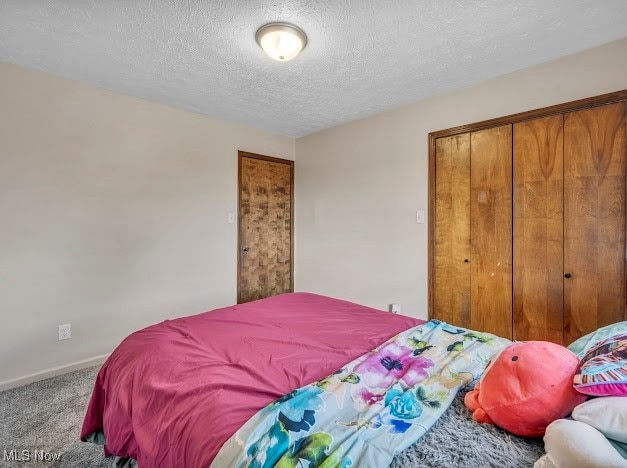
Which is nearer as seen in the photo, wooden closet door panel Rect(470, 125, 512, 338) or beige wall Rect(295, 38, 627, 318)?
beige wall Rect(295, 38, 627, 318)

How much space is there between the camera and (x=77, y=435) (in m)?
1.69

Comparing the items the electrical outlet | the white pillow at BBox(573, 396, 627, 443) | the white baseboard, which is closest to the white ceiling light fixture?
the white pillow at BBox(573, 396, 627, 443)

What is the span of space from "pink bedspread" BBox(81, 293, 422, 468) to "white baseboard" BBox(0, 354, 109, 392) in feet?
4.21

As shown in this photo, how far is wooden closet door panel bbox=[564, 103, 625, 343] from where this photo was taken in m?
1.93

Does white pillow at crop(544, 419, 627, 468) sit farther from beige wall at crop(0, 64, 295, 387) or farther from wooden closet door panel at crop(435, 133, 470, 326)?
beige wall at crop(0, 64, 295, 387)

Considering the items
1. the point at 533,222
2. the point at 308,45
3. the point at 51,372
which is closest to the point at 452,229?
the point at 533,222

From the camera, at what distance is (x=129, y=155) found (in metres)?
2.70

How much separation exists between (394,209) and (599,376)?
2.36 m

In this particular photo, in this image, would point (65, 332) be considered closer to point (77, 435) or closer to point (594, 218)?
point (77, 435)

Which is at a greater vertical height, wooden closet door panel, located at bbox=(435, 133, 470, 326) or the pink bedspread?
wooden closet door panel, located at bbox=(435, 133, 470, 326)

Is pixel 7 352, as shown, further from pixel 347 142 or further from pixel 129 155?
pixel 347 142

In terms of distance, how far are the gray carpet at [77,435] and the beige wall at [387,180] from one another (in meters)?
2.04

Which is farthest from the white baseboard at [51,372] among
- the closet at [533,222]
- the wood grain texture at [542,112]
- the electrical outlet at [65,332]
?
the wood grain texture at [542,112]

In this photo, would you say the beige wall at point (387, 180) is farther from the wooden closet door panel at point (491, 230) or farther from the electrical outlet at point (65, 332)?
the electrical outlet at point (65, 332)
